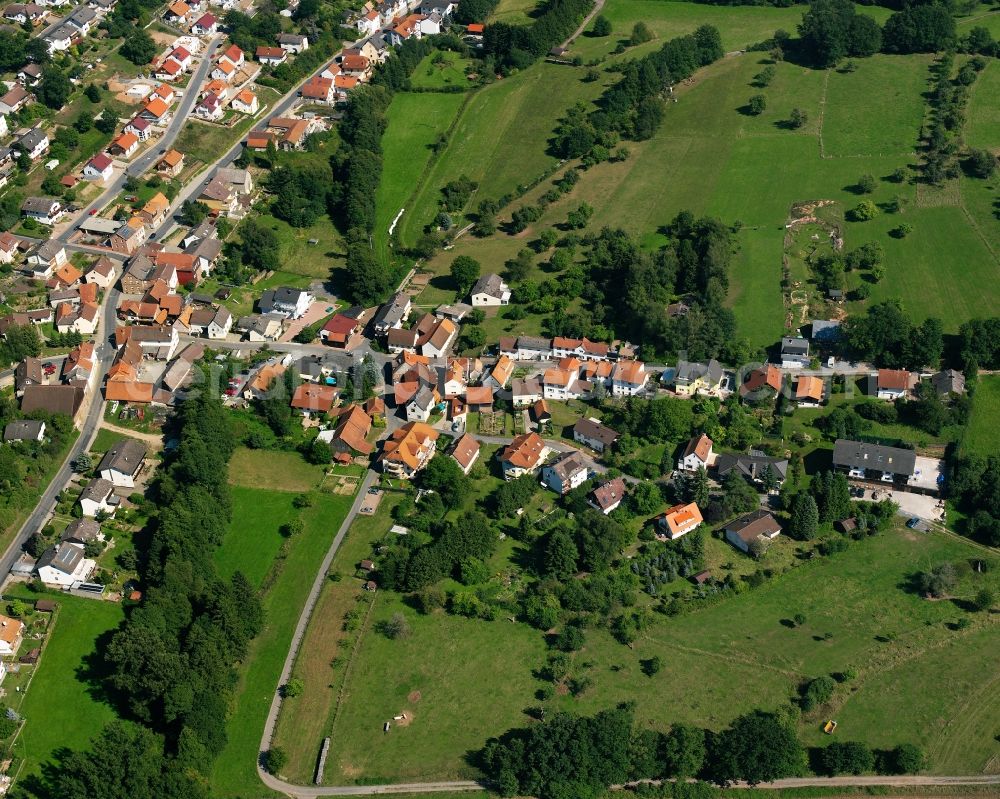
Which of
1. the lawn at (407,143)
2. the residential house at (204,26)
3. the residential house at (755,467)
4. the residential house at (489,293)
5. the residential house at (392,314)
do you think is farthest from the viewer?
the residential house at (204,26)

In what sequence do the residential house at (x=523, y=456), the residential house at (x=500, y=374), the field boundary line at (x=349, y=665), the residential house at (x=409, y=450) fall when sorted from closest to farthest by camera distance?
the field boundary line at (x=349, y=665)
the residential house at (x=523, y=456)
the residential house at (x=409, y=450)
the residential house at (x=500, y=374)

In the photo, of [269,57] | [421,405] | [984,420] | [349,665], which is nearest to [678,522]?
[421,405]

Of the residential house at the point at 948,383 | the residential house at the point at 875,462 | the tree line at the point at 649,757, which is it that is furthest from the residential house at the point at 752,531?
the residential house at the point at 948,383

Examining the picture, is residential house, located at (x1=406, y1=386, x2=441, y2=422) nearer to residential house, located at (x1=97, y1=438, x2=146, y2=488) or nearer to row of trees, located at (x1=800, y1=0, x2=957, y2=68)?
residential house, located at (x1=97, y1=438, x2=146, y2=488)

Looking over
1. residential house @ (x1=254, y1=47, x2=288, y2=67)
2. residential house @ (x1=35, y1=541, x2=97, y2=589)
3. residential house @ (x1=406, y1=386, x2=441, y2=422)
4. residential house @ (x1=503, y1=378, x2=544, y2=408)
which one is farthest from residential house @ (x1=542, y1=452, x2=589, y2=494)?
residential house @ (x1=254, y1=47, x2=288, y2=67)

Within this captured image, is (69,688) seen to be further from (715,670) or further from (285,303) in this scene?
(285,303)

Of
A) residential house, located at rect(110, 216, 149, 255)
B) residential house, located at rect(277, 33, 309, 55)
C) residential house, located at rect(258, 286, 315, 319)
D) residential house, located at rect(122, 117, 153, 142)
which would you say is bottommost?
residential house, located at rect(258, 286, 315, 319)

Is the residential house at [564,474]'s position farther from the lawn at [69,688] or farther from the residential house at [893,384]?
the lawn at [69,688]
